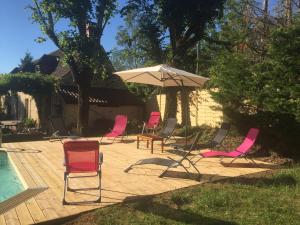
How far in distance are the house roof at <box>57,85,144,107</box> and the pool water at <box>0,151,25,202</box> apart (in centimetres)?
1545

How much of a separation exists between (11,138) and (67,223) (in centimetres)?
1740

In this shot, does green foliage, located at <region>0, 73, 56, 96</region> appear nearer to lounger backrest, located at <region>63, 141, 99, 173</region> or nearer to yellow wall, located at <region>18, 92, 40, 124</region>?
yellow wall, located at <region>18, 92, 40, 124</region>

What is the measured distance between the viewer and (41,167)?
9.31 m

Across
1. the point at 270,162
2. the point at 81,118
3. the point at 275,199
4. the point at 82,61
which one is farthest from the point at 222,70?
the point at 81,118

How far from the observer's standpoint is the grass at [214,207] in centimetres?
550

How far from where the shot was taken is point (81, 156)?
22.2ft

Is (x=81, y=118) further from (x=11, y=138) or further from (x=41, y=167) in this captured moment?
(x=41, y=167)

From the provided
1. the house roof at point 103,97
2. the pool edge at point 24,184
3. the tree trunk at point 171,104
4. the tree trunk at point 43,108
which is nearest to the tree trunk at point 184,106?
the tree trunk at point 171,104

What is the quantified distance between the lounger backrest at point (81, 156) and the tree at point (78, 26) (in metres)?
13.9

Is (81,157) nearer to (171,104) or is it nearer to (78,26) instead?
(171,104)

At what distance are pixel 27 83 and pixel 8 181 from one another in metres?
18.7

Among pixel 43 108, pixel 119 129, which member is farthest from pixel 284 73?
pixel 43 108

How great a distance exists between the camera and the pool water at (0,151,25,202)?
7.87m

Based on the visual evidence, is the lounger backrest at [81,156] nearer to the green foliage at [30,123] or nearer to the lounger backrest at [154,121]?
the lounger backrest at [154,121]
